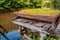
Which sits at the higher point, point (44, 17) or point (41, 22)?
point (44, 17)

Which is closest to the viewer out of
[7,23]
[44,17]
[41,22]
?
[44,17]

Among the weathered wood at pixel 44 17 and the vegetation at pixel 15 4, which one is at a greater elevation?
the weathered wood at pixel 44 17

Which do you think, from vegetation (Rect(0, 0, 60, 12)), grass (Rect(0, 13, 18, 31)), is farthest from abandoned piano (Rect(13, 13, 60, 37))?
vegetation (Rect(0, 0, 60, 12))

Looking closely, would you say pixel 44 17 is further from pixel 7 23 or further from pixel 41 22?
pixel 7 23

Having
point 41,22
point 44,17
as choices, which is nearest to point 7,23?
point 41,22

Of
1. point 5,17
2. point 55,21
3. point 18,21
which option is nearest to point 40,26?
point 55,21

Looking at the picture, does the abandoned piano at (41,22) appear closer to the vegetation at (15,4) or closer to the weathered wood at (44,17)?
the weathered wood at (44,17)

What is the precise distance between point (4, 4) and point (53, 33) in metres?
9.67

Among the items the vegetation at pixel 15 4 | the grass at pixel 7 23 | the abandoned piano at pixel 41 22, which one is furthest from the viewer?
the vegetation at pixel 15 4

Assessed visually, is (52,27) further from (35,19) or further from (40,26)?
(35,19)

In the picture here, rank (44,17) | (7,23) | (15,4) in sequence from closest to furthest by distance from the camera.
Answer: (44,17)
(7,23)
(15,4)

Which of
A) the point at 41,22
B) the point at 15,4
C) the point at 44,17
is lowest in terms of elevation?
the point at 15,4

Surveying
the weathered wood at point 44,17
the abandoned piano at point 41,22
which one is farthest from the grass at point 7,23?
the weathered wood at point 44,17

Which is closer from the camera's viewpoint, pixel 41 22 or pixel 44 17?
pixel 44 17
